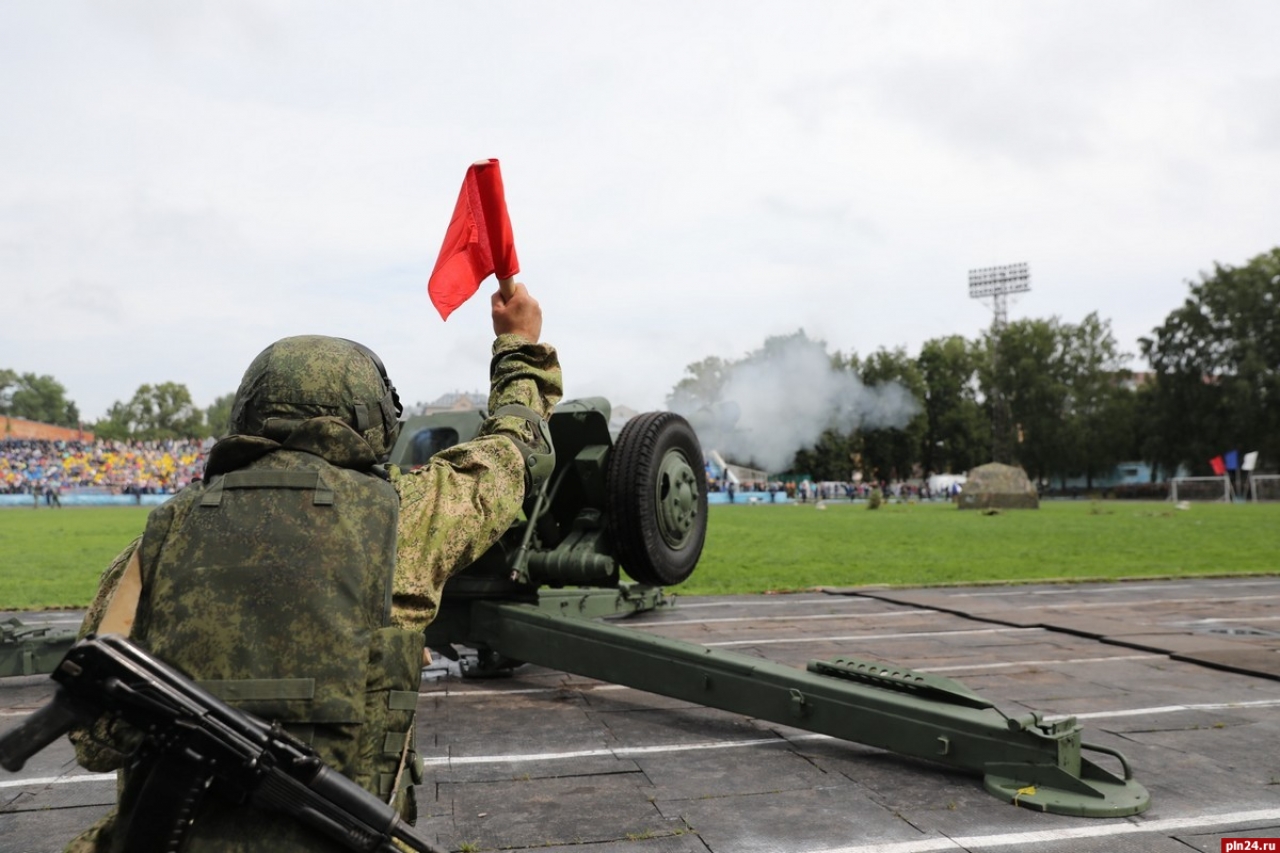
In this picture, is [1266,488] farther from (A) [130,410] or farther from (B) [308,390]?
(A) [130,410]

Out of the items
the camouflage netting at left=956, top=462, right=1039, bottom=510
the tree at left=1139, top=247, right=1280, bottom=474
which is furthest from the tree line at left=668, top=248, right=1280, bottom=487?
the camouflage netting at left=956, top=462, right=1039, bottom=510

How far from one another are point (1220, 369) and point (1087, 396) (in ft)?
44.4

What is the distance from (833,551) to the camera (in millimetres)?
15945

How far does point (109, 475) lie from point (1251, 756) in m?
68.8

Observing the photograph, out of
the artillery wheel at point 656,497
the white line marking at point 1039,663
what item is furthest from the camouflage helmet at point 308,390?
the white line marking at point 1039,663

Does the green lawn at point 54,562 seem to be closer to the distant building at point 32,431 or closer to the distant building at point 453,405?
the distant building at point 453,405

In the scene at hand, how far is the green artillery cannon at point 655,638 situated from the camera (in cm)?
374

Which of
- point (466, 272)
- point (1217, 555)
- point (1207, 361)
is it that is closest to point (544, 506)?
point (466, 272)

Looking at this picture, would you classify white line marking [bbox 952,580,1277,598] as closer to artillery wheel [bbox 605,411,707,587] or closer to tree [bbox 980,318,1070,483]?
artillery wheel [bbox 605,411,707,587]

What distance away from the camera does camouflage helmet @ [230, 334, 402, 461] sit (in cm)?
205

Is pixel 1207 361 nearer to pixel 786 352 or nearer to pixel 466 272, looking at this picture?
pixel 786 352

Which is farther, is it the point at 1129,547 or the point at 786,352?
the point at 786,352

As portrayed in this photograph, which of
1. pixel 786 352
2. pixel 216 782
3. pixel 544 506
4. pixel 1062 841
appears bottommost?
pixel 1062 841

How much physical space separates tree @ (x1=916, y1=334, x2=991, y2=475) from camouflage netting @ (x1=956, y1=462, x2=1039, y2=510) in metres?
33.1
